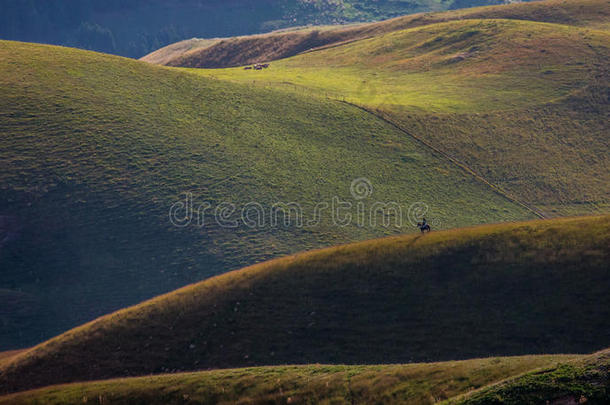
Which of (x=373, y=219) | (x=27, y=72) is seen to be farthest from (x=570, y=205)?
(x=27, y=72)

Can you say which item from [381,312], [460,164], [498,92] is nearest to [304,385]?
[381,312]

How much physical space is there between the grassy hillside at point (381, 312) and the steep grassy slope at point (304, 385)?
124 inches

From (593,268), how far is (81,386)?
3753 centimetres

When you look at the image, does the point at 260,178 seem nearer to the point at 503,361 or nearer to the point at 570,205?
the point at 570,205

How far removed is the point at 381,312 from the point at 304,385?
1053cm

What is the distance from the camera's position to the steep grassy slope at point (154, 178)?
6644 cm

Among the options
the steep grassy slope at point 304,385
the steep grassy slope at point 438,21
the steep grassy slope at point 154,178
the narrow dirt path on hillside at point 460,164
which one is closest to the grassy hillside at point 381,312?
the steep grassy slope at point 304,385

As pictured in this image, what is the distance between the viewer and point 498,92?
11950 centimetres

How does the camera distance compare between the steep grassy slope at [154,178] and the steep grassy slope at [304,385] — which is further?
the steep grassy slope at [154,178]

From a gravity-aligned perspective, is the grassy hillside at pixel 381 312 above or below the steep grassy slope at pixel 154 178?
below

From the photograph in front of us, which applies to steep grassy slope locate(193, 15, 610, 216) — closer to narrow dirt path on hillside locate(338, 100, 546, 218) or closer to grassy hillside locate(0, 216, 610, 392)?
narrow dirt path on hillside locate(338, 100, 546, 218)

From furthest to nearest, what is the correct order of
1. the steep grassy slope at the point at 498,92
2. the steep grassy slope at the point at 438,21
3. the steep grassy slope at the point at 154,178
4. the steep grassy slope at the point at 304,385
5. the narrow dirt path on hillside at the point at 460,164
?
the steep grassy slope at the point at 438,21 → the steep grassy slope at the point at 498,92 → the narrow dirt path on hillside at the point at 460,164 → the steep grassy slope at the point at 154,178 → the steep grassy slope at the point at 304,385

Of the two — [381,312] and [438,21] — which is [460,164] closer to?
[381,312]

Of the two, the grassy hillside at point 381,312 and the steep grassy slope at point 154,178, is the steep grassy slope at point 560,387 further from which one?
the steep grassy slope at point 154,178
